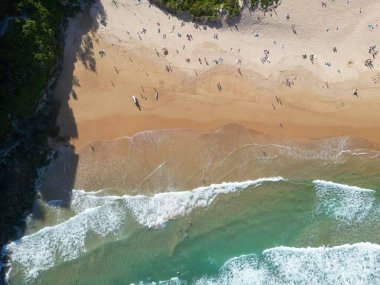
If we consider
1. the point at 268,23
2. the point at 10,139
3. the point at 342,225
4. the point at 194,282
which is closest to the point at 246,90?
the point at 268,23

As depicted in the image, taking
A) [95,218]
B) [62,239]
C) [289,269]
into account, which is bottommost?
[289,269]

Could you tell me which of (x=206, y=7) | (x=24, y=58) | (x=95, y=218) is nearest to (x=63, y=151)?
(x=95, y=218)

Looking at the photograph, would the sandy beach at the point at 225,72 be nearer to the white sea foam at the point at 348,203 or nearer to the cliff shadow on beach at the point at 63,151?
the cliff shadow on beach at the point at 63,151

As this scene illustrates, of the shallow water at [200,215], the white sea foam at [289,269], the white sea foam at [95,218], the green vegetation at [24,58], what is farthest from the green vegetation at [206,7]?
the white sea foam at [289,269]

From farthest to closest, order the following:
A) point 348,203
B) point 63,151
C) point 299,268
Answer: point 348,203 → point 299,268 → point 63,151

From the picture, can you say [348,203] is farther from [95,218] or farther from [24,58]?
[24,58]

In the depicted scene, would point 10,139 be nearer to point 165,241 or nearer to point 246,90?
point 165,241
